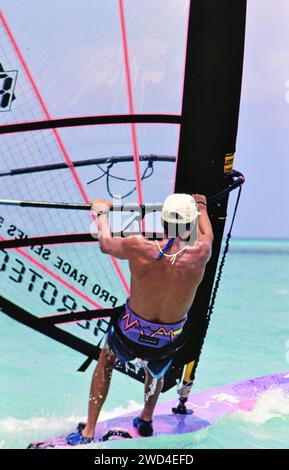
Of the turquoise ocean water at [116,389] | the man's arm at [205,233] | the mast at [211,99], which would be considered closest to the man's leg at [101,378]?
the turquoise ocean water at [116,389]

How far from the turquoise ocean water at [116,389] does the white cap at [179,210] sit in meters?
0.75

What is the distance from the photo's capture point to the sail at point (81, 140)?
8.29ft

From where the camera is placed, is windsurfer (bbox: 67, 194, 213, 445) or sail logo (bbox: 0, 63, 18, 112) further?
sail logo (bbox: 0, 63, 18, 112)

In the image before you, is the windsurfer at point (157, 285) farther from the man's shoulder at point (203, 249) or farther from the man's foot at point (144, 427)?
the man's foot at point (144, 427)

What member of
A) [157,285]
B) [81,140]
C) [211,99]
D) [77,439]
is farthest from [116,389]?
[211,99]

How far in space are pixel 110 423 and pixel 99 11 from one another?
1.39m

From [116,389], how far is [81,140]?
924 millimetres

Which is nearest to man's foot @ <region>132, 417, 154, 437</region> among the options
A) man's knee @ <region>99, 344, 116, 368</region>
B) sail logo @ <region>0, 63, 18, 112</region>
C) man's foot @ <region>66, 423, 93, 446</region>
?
man's foot @ <region>66, 423, 93, 446</region>

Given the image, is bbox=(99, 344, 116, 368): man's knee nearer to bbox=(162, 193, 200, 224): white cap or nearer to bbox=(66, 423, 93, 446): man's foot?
bbox=(66, 423, 93, 446): man's foot

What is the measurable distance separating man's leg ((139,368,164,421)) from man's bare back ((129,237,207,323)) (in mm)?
275

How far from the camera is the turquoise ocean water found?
2.46m

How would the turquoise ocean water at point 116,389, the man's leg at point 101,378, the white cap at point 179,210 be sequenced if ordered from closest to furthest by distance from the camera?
the white cap at point 179,210, the man's leg at point 101,378, the turquoise ocean water at point 116,389

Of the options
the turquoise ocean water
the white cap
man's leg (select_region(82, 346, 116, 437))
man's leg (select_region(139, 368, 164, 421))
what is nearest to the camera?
the white cap
